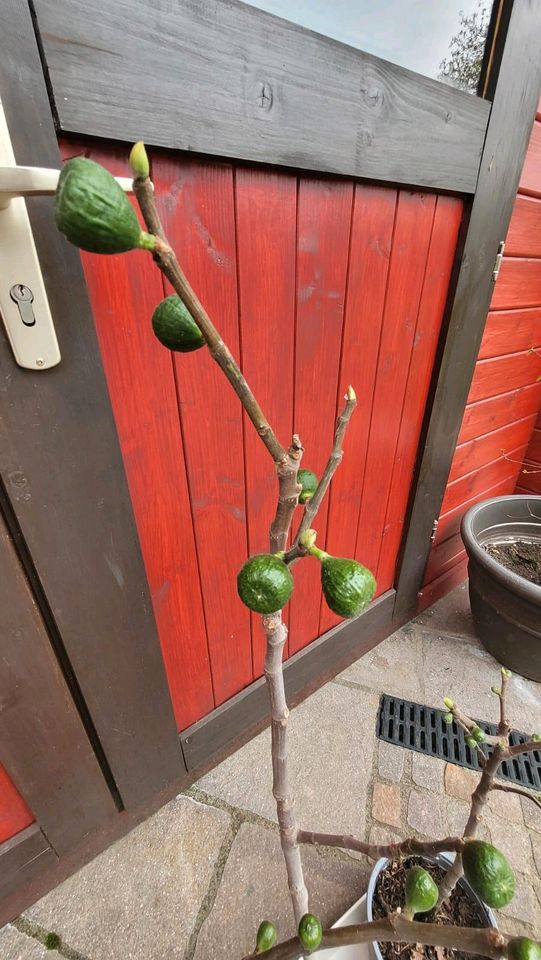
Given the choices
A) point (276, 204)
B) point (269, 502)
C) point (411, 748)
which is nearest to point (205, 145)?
point (276, 204)

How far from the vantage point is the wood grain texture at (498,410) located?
1.94 metres

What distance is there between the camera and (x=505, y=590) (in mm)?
1752

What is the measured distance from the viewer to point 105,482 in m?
A: 0.92

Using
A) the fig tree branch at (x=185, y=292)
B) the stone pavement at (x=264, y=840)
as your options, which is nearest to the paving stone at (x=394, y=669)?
the stone pavement at (x=264, y=840)

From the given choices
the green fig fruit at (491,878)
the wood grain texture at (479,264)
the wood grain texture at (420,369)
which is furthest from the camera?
the wood grain texture at (420,369)

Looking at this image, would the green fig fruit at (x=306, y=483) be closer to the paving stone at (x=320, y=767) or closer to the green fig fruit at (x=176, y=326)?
the green fig fruit at (x=176, y=326)

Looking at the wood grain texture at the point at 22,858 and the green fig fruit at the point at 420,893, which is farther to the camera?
the wood grain texture at the point at 22,858

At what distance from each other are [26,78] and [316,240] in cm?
64

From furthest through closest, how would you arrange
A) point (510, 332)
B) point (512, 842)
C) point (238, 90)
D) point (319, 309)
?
point (510, 332), point (512, 842), point (319, 309), point (238, 90)

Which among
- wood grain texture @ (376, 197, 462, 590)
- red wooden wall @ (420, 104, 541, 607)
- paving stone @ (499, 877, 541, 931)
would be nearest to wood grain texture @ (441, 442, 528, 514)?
red wooden wall @ (420, 104, 541, 607)

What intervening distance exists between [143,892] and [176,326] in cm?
161

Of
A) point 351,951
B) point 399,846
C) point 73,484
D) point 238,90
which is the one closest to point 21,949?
point 351,951

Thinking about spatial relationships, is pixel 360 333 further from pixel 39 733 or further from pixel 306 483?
pixel 39 733

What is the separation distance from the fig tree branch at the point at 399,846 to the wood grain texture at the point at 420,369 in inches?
44.2
